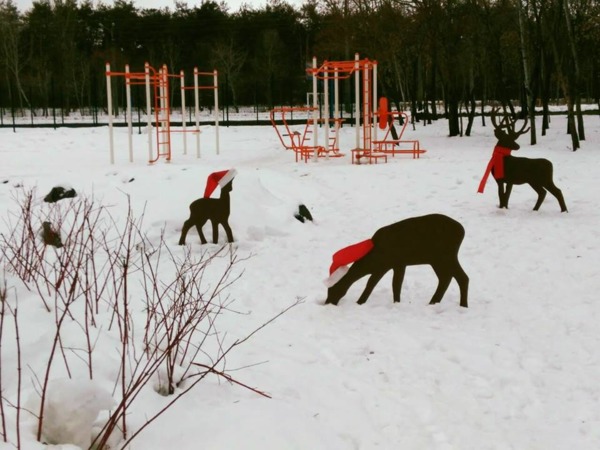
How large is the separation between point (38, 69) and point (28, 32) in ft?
22.8

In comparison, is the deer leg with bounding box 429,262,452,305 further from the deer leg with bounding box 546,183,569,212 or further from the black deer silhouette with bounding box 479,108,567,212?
the deer leg with bounding box 546,183,569,212

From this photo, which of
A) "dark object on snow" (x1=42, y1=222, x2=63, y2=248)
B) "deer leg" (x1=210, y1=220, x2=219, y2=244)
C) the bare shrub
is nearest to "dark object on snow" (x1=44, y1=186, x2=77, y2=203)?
"dark object on snow" (x1=42, y1=222, x2=63, y2=248)

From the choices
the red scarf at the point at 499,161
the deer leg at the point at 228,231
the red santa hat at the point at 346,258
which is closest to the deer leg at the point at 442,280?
the red santa hat at the point at 346,258

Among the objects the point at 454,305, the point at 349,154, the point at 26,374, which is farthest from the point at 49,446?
the point at 349,154

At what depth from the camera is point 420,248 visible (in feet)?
17.7

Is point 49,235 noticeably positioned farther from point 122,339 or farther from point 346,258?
point 122,339

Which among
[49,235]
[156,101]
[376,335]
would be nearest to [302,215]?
[49,235]

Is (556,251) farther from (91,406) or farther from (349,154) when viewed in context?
(349,154)

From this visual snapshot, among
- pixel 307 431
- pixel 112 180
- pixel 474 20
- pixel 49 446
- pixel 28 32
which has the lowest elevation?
pixel 307 431

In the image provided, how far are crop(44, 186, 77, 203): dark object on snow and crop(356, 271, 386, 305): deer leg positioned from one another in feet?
18.1

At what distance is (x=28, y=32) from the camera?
1841 inches

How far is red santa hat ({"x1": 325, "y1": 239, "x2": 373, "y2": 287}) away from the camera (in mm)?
5410

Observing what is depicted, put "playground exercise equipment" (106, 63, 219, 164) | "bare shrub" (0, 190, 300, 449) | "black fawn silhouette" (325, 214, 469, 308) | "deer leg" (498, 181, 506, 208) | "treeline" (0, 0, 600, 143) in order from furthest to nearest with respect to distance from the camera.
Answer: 1. "treeline" (0, 0, 600, 143)
2. "playground exercise equipment" (106, 63, 219, 164)
3. "deer leg" (498, 181, 506, 208)
4. "black fawn silhouette" (325, 214, 469, 308)
5. "bare shrub" (0, 190, 300, 449)

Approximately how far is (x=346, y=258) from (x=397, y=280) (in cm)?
45
